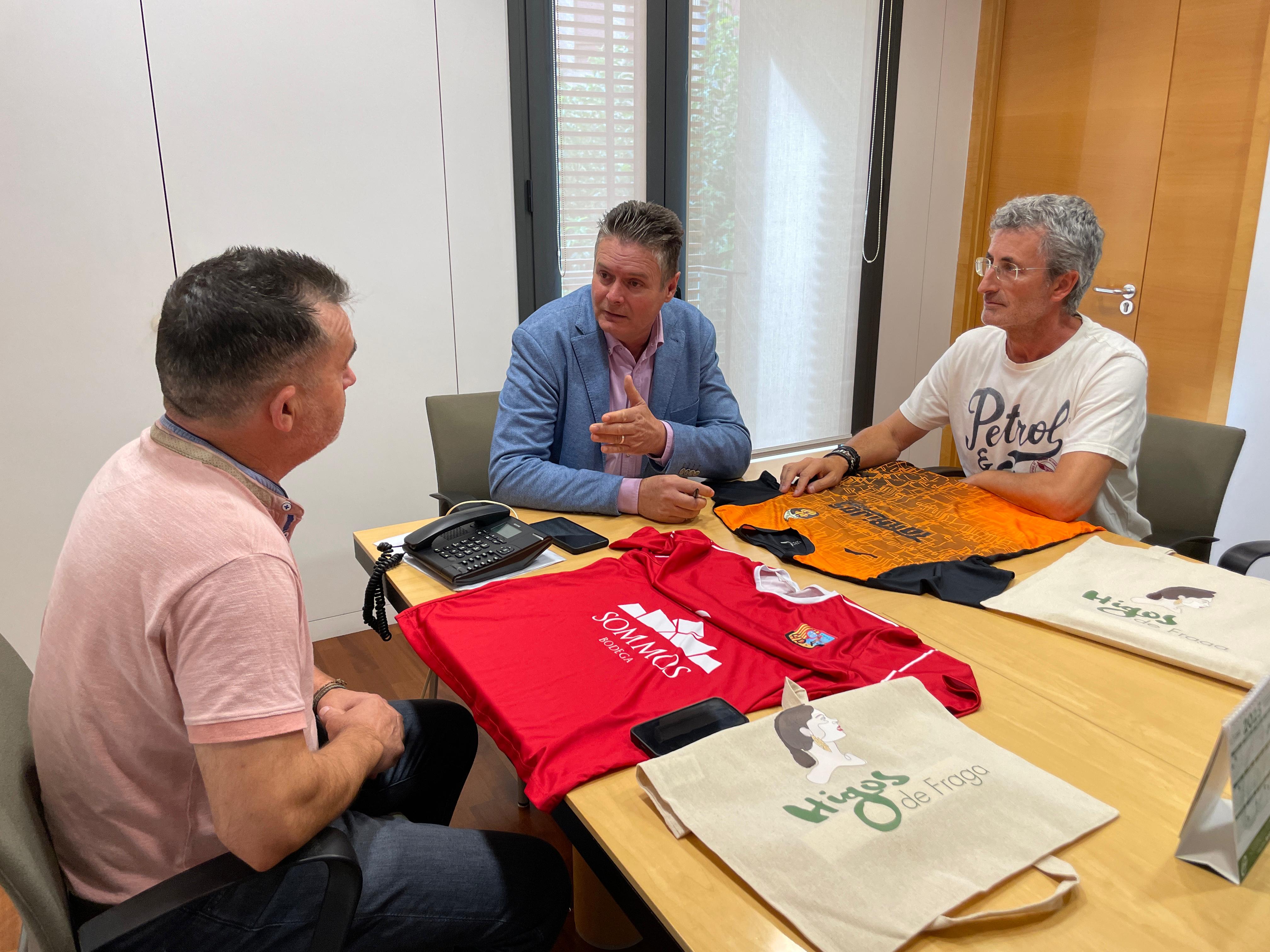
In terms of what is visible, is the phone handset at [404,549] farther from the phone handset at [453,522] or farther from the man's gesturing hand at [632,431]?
the man's gesturing hand at [632,431]

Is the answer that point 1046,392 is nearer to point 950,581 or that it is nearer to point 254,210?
point 950,581

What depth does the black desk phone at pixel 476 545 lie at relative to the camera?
1.56 metres

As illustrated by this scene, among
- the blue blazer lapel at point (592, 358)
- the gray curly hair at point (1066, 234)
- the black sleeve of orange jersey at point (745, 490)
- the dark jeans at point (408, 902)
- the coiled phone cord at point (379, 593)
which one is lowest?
the dark jeans at point (408, 902)

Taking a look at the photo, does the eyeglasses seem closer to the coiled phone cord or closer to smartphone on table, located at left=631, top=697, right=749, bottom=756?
smartphone on table, located at left=631, top=697, right=749, bottom=756

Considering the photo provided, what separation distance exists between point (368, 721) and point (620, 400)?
1182mm

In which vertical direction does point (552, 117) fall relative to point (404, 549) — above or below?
above

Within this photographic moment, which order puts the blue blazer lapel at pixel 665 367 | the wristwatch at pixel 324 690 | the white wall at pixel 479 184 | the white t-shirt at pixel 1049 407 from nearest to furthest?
1. the wristwatch at pixel 324 690
2. the white t-shirt at pixel 1049 407
3. the blue blazer lapel at pixel 665 367
4. the white wall at pixel 479 184

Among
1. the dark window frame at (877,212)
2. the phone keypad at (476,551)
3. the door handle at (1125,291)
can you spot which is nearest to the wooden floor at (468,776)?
the phone keypad at (476,551)

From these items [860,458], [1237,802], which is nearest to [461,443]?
[860,458]

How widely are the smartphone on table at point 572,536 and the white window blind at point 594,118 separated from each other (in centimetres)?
162

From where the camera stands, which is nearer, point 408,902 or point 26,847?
point 26,847

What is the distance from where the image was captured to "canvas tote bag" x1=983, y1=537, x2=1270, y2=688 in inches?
48.8

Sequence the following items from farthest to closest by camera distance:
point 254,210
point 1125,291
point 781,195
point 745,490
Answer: point 781,195 → point 1125,291 → point 254,210 → point 745,490

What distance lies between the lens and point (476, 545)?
1643 millimetres
